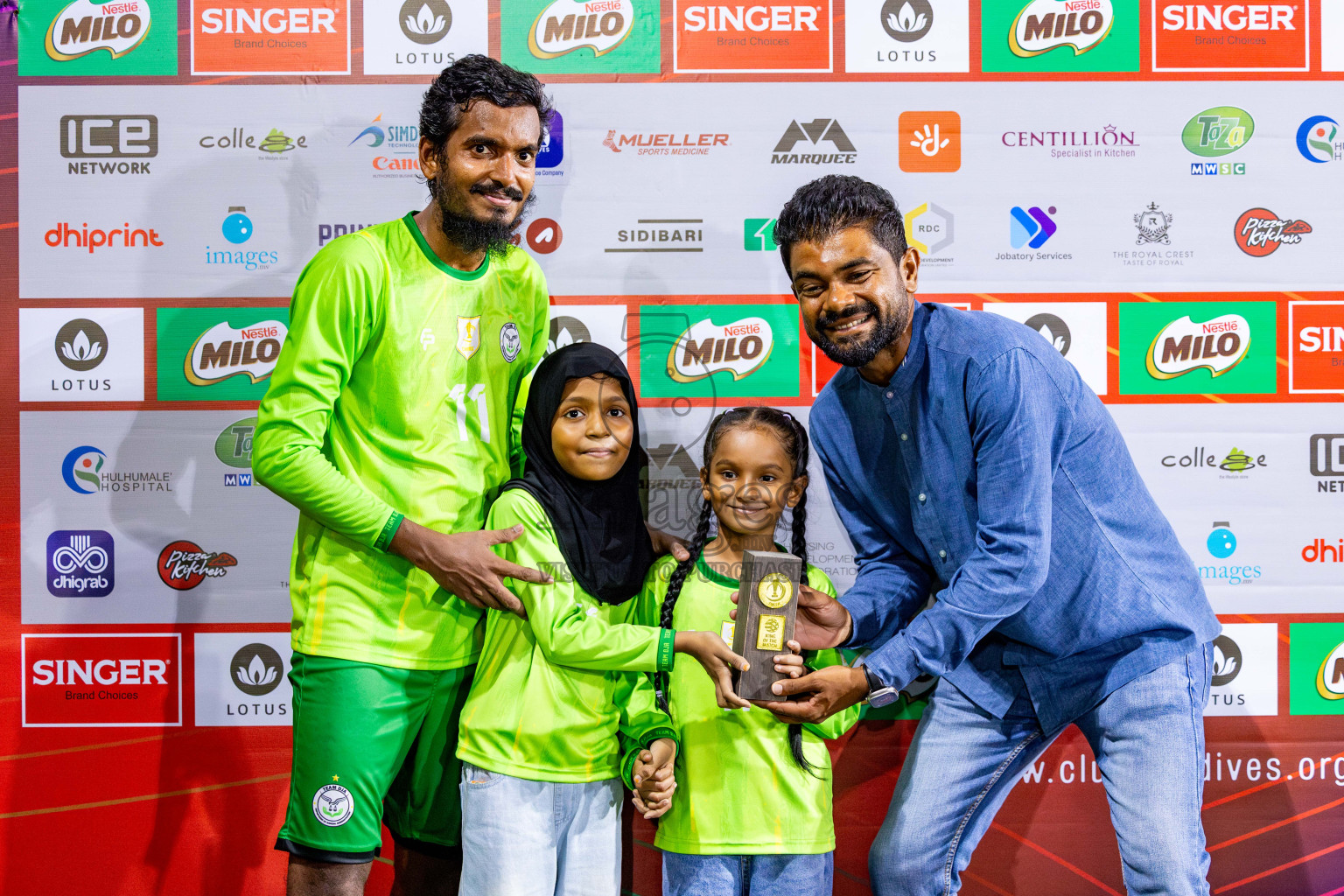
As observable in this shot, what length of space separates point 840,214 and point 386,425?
4.00ft

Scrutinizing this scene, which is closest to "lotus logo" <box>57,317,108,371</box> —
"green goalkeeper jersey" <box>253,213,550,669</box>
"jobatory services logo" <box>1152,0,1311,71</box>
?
"green goalkeeper jersey" <box>253,213,550,669</box>

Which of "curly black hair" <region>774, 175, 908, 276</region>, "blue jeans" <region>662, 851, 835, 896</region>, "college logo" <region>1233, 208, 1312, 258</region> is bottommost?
"blue jeans" <region>662, 851, 835, 896</region>

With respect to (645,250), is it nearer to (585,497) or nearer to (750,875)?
(585,497)

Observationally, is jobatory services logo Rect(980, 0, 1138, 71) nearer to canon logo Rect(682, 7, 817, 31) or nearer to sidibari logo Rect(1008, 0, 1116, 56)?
sidibari logo Rect(1008, 0, 1116, 56)

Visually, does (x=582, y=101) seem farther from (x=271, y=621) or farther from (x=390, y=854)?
(x=390, y=854)

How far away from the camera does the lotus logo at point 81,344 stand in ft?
9.32

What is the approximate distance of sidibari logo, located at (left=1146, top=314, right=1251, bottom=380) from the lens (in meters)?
2.82

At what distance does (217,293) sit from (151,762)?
1524 mm

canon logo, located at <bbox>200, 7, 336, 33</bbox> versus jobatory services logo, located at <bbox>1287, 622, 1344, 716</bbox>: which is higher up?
canon logo, located at <bbox>200, 7, 336, 33</bbox>

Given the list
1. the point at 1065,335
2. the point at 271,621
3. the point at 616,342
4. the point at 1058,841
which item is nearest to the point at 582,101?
the point at 616,342

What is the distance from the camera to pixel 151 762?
2877 mm

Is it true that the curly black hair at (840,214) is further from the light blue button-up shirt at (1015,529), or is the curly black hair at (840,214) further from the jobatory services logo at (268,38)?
the jobatory services logo at (268,38)

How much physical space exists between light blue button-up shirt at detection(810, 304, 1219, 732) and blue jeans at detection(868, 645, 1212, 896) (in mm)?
59

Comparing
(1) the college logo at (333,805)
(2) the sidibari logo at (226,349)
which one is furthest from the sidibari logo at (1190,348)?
(2) the sidibari logo at (226,349)
